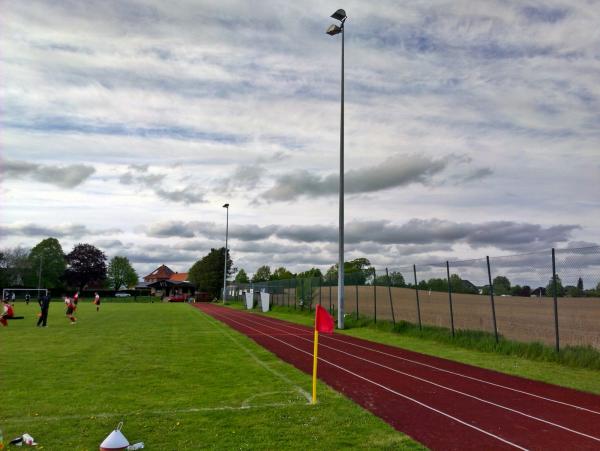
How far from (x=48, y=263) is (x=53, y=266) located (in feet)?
3.86

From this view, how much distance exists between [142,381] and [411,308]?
14.5 m

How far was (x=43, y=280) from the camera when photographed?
362 feet

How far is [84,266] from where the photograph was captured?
11875cm

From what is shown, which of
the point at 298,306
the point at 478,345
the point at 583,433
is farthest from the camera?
the point at 298,306

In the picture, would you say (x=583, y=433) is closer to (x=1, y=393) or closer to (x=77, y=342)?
(x=1, y=393)

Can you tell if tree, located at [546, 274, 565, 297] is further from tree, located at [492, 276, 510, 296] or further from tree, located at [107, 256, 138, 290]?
tree, located at [107, 256, 138, 290]

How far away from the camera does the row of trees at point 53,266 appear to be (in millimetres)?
108000

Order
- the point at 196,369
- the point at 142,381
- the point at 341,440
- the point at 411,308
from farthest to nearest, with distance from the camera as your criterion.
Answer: the point at 411,308 < the point at 196,369 < the point at 142,381 < the point at 341,440

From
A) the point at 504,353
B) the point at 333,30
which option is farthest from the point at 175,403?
the point at 333,30

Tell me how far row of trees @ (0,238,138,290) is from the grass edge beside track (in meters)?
101

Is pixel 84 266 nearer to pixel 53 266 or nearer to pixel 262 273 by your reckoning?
pixel 53 266

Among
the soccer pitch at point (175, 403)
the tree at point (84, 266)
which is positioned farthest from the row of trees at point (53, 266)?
the soccer pitch at point (175, 403)

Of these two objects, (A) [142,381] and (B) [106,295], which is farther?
(B) [106,295]

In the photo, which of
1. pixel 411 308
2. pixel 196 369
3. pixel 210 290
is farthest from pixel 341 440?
pixel 210 290
